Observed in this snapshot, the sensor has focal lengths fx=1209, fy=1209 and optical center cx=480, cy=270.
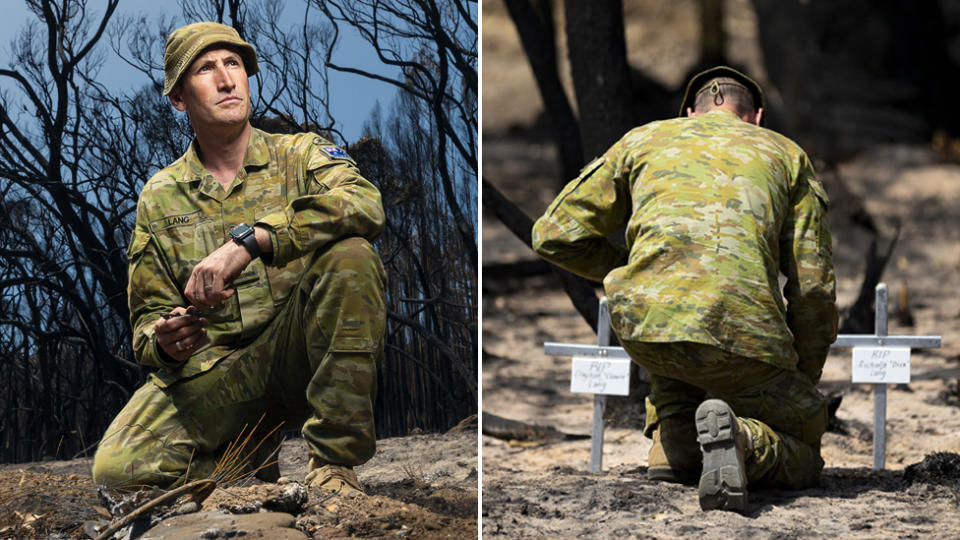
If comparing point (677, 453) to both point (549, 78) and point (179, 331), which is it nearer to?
point (179, 331)

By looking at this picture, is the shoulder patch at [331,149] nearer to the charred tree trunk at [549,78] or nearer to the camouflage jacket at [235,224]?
the camouflage jacket at [235,224]

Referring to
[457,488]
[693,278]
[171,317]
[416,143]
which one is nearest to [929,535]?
[693,278]

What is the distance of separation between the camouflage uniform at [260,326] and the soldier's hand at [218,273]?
9 centimetres

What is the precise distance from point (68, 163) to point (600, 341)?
2.40m

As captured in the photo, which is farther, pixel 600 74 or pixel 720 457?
pixel 600 74

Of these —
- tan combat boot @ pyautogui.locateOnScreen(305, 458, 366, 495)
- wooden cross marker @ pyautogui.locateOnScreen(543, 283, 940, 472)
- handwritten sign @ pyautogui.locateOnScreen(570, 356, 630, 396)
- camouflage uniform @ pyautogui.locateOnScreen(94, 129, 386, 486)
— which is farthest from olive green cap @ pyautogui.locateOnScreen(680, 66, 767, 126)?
tan combat boot @ pyautogui.locateOnScreen(305, 458, 366, 495)

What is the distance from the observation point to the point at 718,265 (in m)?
4.03

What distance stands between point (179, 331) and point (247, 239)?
1.20 ft

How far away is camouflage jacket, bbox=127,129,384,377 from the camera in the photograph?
148 inches

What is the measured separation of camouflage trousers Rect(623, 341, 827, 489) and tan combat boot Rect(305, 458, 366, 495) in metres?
1.07

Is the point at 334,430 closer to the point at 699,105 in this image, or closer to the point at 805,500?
the point at 805,500

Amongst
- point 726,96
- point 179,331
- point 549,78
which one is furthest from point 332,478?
point 549,78

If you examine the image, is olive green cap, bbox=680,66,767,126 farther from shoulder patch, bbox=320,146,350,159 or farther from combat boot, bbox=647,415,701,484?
shoulder patch, bbox=320,146,350,159

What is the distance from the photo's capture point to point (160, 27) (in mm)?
4016
